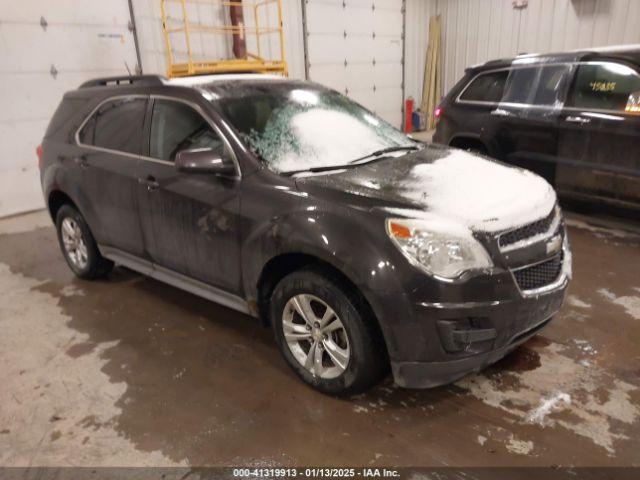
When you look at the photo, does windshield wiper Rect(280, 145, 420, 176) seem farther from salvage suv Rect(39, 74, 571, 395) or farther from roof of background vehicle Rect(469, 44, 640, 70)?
roof of background vehicle Rect(469, 44, 640, 70)

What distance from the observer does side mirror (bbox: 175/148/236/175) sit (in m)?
2.65

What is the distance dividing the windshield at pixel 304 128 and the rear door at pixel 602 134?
231 centimetres

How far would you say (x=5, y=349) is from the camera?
331cm

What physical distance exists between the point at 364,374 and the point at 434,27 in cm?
1096

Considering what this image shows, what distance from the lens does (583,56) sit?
4.84 m

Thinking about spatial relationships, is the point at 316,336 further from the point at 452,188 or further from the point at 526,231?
the point at 526,231

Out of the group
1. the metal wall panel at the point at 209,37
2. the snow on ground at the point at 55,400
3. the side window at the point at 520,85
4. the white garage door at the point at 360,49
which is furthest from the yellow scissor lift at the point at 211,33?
the snow on ground at the point at 55,400

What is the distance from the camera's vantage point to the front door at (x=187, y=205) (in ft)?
9.23

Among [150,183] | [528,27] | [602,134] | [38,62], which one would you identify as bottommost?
[602,134]

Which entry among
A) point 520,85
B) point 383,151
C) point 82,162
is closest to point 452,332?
point 383,151

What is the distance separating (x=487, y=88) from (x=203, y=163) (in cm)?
395

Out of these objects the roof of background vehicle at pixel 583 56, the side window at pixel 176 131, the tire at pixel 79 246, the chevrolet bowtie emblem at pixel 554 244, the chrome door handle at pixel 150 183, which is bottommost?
the tire at pixel 79 246

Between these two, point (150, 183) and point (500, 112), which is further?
point (500, 112)

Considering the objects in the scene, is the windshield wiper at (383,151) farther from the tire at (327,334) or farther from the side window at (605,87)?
the side window at (605,87)
